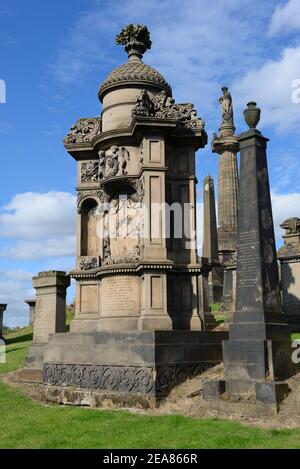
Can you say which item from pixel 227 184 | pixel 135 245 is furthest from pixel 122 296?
pixel 227 184

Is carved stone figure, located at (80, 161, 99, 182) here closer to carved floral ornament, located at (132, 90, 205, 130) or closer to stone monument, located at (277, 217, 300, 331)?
carved floral ornament, located at (132, 90, 205, 130)

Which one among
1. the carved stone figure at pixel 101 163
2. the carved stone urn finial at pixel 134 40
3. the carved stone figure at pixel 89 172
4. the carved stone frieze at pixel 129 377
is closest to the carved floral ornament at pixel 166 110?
the carved stone figure at pixel 101 163

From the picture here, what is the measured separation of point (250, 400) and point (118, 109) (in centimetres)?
847

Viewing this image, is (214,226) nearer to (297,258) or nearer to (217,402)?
(297,258)

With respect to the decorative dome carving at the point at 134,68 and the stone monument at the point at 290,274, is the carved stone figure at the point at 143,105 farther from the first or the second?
the stone monument at the point at 290,274

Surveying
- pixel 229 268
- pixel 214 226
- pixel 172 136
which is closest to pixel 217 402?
pixel 172 136

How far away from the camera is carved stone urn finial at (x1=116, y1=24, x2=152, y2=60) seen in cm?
1435

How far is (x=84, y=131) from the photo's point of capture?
14336 millimetres

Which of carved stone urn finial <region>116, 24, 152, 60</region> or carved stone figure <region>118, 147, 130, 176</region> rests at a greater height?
carved stone urn finial <region>116, 24, 152, 60</region>

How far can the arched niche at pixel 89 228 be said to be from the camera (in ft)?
45.4

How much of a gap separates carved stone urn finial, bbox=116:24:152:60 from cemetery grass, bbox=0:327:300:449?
1006 centimetres

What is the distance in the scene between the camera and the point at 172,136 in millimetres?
12750

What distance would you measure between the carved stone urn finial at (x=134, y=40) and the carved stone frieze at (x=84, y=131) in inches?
87.6

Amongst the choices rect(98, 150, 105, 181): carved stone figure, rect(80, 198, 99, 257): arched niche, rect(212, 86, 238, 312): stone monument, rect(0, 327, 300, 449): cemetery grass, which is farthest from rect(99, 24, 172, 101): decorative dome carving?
rect(212, 86, 238, 312): stone monument
